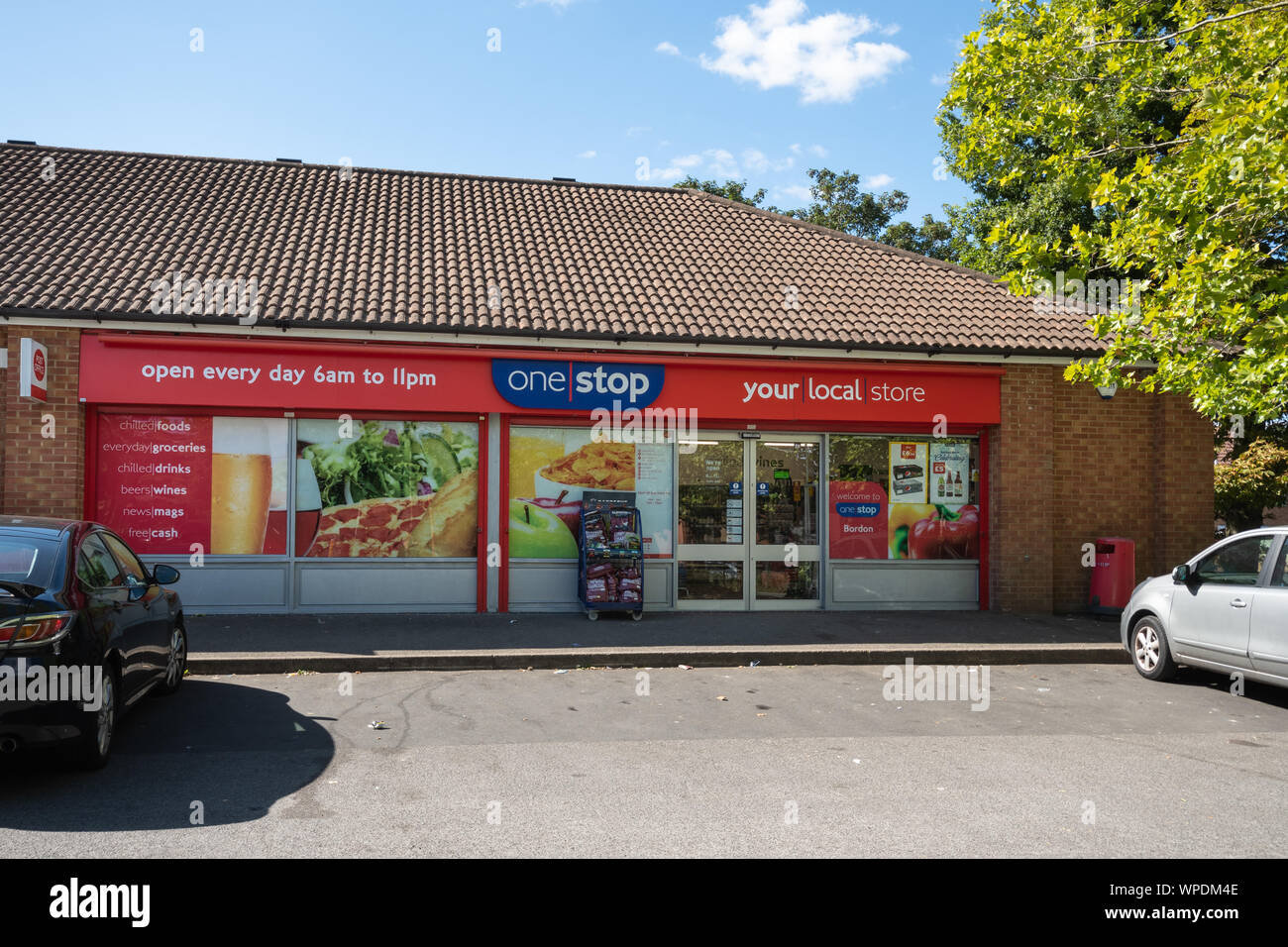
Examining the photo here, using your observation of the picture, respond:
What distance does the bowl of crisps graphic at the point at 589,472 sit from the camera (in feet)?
39.2

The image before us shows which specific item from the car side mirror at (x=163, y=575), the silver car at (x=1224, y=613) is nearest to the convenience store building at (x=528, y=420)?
the silver car at (x=1224, y=613)

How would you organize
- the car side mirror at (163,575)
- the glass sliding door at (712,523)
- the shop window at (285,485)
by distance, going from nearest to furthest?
the car side mirror at (163,575), the shop window at (285,485), the glass sliding door at (712,523)

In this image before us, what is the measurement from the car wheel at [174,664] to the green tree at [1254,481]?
72.1 ft

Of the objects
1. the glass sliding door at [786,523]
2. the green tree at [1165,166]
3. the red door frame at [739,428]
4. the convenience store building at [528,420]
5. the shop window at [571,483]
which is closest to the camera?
the green tree at [1165,166]

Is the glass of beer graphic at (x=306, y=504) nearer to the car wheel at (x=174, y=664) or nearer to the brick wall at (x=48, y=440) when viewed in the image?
the brick wall at (x=48, y=440)

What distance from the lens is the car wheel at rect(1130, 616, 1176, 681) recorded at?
28.8 ft

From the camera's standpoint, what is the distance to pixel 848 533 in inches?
497

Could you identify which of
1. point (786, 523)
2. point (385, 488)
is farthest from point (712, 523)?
point (385, 488)

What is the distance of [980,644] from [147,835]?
822 centimetres

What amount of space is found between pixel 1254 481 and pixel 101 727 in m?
23.0

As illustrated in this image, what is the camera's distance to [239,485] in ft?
37.4

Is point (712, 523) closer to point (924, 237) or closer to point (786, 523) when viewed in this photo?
point (786, 523)

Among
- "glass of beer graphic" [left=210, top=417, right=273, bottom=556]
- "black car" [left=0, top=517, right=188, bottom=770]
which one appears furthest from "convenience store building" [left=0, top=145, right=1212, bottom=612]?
"black car" [left=0, top=517, right=188, bottom=770]
